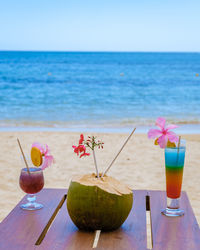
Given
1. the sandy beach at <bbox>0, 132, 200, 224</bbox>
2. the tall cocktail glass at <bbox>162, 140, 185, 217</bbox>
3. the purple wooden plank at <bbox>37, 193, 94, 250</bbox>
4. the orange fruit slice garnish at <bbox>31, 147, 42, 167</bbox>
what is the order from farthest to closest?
the sandy beach at <bbox>0, 132, 200, 224</bbox>, the orange fruit slice garnish at <bbox>31, 147, 42, 167</bbox>, the tall cocktail glass at <bbox>162, 140, 185, 217</bbox>, the purple wooden plank at <bbox>37, 193, 94, 250</bbox>

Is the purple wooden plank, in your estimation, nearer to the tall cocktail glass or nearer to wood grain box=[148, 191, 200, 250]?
wood grain box=[148, 191, 200, 250]

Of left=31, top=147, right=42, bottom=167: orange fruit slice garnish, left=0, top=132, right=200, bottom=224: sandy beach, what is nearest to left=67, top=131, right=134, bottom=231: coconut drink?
left=31, top=147, right=42, bottom=167: orange fruit slice garnish

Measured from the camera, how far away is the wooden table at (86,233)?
1.40 m

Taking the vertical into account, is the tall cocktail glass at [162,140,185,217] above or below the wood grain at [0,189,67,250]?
above

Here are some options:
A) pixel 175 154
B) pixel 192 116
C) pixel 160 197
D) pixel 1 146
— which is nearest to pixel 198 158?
pixel 1 146

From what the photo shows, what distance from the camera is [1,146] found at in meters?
5.73

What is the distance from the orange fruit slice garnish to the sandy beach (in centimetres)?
165

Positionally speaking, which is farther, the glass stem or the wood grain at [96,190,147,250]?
Answer: the glass stem

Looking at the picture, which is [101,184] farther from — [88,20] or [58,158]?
[88,20]

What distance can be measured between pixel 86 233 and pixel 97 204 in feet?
0.38

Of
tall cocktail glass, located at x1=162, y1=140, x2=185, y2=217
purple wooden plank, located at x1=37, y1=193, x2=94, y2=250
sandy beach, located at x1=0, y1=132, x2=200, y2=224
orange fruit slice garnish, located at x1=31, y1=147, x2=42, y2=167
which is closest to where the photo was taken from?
purple wooden plank, located at x1=37, y1=193, x2=94, y2=250

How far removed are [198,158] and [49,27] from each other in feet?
143

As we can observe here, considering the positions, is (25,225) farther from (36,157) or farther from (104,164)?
(104,164)

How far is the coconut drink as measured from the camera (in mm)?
1454
